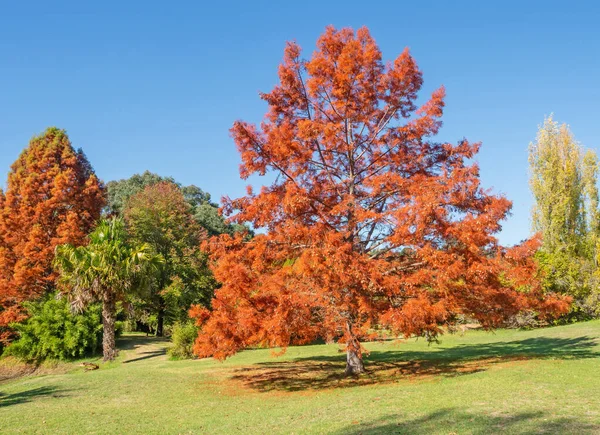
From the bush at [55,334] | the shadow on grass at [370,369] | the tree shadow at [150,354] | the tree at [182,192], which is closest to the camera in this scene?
the shadow on grass at [370,369]

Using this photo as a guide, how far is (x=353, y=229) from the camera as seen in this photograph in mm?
14688

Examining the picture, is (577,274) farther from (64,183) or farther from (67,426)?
(64,183)

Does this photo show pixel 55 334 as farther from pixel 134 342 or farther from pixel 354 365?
pixel 354 365

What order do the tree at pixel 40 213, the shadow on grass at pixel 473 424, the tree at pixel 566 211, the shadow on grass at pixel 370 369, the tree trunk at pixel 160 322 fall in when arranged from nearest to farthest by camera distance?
1. the shadow on grass at pixel 473 424
2. the shadow on grass at pixel 370 369
3. the tree at pixel 40 213
4. the tree at pixel 566 211
5. the tree trunk at pixel 160 322

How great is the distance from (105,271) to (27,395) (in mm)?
8513

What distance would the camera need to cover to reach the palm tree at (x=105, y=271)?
23.4 metres

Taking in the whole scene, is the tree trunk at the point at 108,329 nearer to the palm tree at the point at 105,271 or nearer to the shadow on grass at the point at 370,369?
the palm tree at the point at 105,271

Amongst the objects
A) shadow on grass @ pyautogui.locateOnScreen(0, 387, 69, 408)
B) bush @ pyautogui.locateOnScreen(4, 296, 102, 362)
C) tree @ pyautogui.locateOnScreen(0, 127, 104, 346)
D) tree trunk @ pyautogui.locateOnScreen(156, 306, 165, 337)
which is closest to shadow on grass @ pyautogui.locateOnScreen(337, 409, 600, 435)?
shadow on grass @ pyautogui.locateOnScreen(0, 387, 69, 408)

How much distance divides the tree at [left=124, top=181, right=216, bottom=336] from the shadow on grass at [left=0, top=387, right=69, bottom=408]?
16.1 m

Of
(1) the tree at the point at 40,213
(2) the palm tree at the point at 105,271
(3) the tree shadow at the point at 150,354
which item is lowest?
(3) the tree shadow at the point at 150,354

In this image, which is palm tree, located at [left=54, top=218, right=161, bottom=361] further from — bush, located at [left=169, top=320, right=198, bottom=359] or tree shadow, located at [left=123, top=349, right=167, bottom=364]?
bush, located at [left=169, top=320, right=198, bottom=359]

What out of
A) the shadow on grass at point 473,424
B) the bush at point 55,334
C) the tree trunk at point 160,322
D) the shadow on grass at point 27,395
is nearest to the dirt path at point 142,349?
the bush at point 55,334

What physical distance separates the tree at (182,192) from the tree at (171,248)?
10.9 metres

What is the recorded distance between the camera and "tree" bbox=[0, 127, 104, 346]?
28266mm
